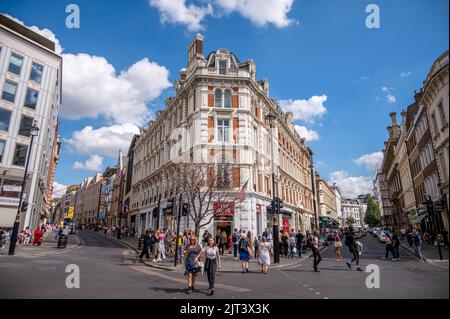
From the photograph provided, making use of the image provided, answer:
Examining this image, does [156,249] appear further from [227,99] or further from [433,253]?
[227,99]

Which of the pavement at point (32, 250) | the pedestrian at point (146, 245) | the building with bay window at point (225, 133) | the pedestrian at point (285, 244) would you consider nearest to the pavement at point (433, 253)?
the pedestrian at point (146, 245)

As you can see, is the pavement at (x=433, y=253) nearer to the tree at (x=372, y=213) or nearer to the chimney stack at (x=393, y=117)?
the chimney stack at (x=393, y=117)

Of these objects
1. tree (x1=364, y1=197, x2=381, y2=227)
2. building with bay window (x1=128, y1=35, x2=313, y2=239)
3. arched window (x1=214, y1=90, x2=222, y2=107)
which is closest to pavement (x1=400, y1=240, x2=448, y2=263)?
building with bay window (x1=128, y1=35, x2=313, y2=239)

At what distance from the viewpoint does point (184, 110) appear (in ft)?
103

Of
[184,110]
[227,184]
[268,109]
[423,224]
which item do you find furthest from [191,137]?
[423,224]

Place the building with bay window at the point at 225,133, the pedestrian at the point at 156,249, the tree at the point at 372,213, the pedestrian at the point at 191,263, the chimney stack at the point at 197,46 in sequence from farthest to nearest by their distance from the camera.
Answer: the tree at the point at 372,213
the chimney stack at the point at 197,46
the building with bay window at the point at 225,133
the pedestrian at the point at 156,249
the pedestrian at the point at 191,263

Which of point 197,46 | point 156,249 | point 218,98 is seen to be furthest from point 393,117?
point 197,46

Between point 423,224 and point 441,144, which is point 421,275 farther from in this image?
point 441,144

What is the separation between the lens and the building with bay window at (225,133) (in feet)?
88.8

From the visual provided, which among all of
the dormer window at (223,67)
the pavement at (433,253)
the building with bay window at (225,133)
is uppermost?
the dormer window at (223,67)

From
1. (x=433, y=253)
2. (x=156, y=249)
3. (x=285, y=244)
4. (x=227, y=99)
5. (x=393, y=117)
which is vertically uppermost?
(x=227, y=99)

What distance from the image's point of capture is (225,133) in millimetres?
28406

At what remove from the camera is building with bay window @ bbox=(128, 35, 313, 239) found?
88.8 ft
